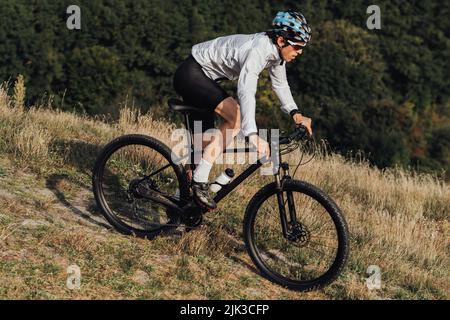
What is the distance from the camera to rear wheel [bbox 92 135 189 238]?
5570mm

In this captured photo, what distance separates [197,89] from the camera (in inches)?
207

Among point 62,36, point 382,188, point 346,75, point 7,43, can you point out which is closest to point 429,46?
point 346,75

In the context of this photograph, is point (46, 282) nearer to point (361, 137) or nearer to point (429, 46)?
point (361, 137)

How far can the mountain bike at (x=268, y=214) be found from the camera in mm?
4973

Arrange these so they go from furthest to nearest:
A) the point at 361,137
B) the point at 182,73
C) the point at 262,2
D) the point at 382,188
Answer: the point at 262,2
the point at 361,137
the point at 382,188
the point at 182,73

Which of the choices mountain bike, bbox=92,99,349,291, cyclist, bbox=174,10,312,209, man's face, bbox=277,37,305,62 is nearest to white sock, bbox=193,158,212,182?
cyclist, bbox=174,10,312,209

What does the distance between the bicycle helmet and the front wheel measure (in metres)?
1.04

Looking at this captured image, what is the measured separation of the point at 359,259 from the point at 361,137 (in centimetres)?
3058

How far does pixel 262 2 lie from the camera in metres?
54.1

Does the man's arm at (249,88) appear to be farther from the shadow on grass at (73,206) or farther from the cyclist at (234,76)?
the shadow on grass at (73,206)

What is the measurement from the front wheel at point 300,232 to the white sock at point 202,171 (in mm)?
407

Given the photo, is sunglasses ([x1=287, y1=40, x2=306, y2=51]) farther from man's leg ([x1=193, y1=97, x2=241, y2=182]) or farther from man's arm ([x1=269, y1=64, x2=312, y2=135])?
man's leg ([x1=193, y1=97, x2=241, y2=182])

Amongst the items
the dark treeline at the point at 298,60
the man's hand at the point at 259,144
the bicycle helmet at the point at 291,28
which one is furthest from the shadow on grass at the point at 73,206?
the dark treeline at the point at 298,60

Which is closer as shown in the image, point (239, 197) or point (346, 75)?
point (239, 197)
